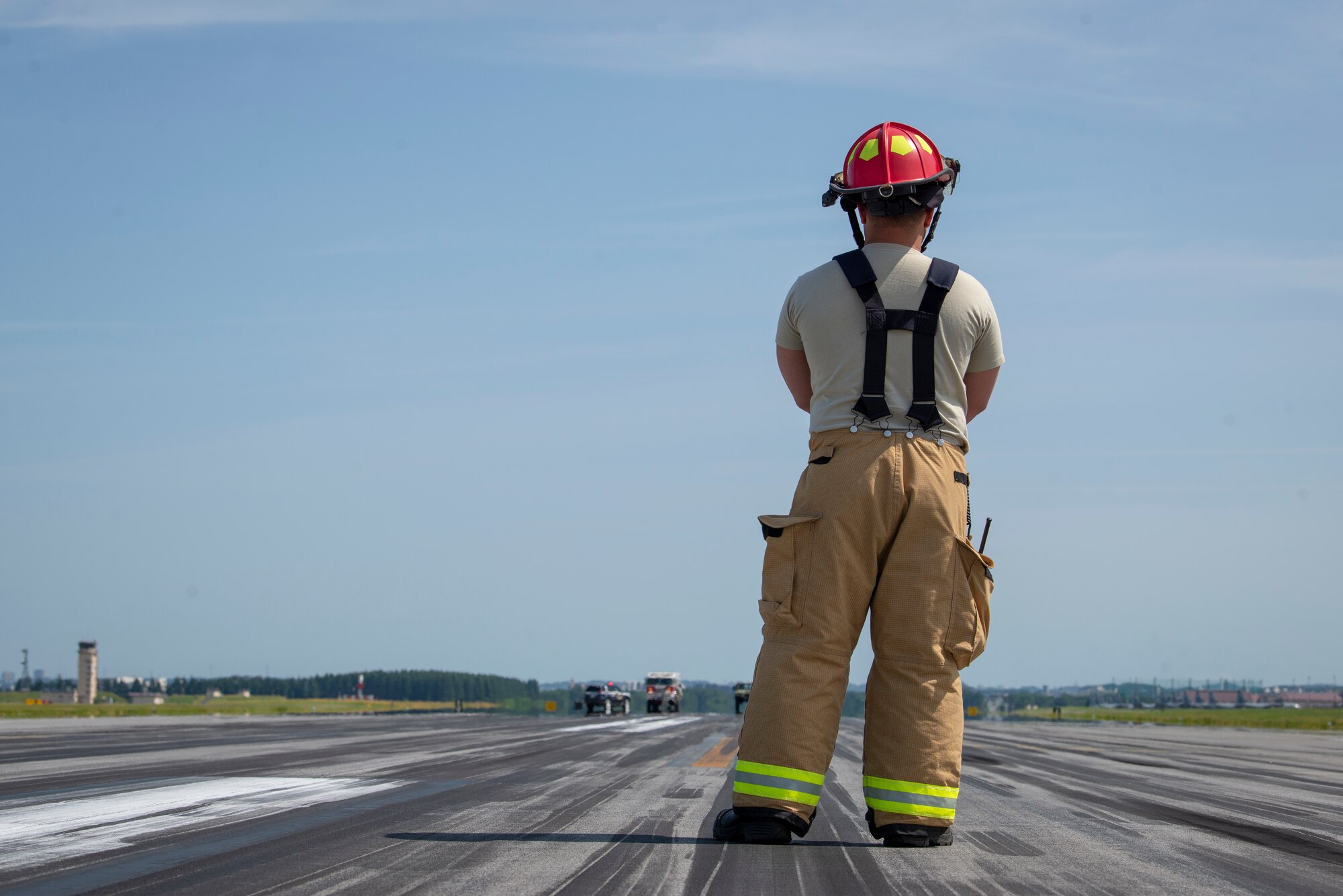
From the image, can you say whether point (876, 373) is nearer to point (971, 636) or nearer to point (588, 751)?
point (971, 636)

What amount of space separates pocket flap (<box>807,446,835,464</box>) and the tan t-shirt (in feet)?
0.33

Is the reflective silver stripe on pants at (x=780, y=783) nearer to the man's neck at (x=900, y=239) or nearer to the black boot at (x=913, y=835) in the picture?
the black boot at (x=913, y=835)

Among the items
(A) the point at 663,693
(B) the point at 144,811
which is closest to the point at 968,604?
(B) the point at 144,811

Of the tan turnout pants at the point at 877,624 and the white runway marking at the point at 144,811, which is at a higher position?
the tan turnout pants at the point at 877,624

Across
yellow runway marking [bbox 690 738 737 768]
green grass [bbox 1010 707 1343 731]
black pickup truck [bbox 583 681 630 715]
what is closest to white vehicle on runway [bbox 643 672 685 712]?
black pickup truck [bbox 583 681 630 715]

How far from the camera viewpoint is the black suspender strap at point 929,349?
4609mm

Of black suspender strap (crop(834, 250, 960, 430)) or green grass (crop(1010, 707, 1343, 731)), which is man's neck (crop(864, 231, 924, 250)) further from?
green grass (crop(1010, 707, 1343, 731))

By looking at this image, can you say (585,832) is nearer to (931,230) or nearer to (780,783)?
(780,783)

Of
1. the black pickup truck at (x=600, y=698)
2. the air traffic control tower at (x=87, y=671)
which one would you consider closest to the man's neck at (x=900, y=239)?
the black pickup truck at (x=600, y=698)

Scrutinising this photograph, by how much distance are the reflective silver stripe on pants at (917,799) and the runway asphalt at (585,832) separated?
0.63 feet

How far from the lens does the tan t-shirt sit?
4656 mm

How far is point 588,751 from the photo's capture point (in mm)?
11594

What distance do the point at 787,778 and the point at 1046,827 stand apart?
4.97 feet

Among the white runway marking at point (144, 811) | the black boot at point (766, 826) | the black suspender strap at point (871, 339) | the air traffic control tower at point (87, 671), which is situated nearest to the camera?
the white runway marking at point (144, 811)
